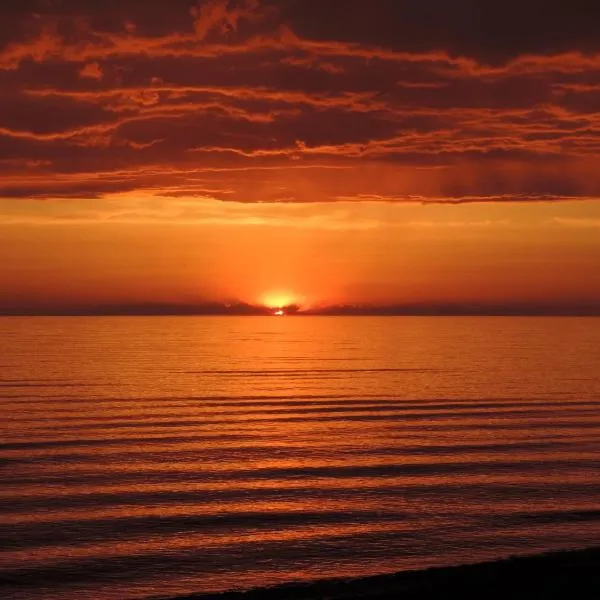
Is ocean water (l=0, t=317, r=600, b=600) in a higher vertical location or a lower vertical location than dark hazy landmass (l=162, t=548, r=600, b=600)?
higher

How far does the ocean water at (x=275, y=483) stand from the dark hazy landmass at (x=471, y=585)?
4.72 m

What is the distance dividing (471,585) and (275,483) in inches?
618

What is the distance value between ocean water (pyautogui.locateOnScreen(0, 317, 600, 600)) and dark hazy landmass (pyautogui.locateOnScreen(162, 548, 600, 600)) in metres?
4.72

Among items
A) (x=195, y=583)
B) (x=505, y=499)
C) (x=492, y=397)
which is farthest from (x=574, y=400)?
(x=195, y=583)

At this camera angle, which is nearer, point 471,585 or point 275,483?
point 471,585

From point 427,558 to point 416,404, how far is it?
102 feet

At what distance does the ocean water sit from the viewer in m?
19.3

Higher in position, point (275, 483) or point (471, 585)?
point (275, 483)

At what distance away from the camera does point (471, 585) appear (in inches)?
498

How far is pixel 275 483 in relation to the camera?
2794cm

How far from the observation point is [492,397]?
54.4 m

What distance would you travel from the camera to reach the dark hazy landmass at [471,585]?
12250 millimetres

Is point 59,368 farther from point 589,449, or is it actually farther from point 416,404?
point 589,449

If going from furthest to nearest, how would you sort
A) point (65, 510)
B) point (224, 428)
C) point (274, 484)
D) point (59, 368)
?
point (59, 368) < point (224, 428) < point (274, 484) < point (65, 510)
